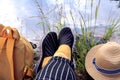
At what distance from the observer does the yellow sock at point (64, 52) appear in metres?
1.70

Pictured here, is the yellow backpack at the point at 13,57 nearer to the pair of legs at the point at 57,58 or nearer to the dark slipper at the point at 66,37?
the pair of legs at the point at 57,58

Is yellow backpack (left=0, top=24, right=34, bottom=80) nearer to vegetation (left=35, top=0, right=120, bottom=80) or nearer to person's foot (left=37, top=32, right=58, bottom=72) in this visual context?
person's foot (left=37, top=32, right=58, bottom=72)

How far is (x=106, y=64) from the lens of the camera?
168cm

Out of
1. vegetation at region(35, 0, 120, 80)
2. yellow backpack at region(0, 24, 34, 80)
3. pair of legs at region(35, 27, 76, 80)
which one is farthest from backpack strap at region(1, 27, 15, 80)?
vegetation at region(35, 0, 120, 80)

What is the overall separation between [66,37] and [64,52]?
253 mm

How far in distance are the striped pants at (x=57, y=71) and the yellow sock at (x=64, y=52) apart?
2.4 inches

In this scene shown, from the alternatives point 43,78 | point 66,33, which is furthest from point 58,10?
point 43,78

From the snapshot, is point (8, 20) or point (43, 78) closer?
point (43, 78)

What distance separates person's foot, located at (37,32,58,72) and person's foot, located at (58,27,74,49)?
45mm

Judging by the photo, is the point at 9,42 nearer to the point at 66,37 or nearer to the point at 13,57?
the point at 13,57

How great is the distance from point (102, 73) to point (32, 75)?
1.29 ft

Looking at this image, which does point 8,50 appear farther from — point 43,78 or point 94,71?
point 94,71

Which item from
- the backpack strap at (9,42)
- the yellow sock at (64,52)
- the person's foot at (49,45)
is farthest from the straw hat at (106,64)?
the backpack strap at (9,42)

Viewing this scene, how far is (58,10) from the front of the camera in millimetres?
2227
